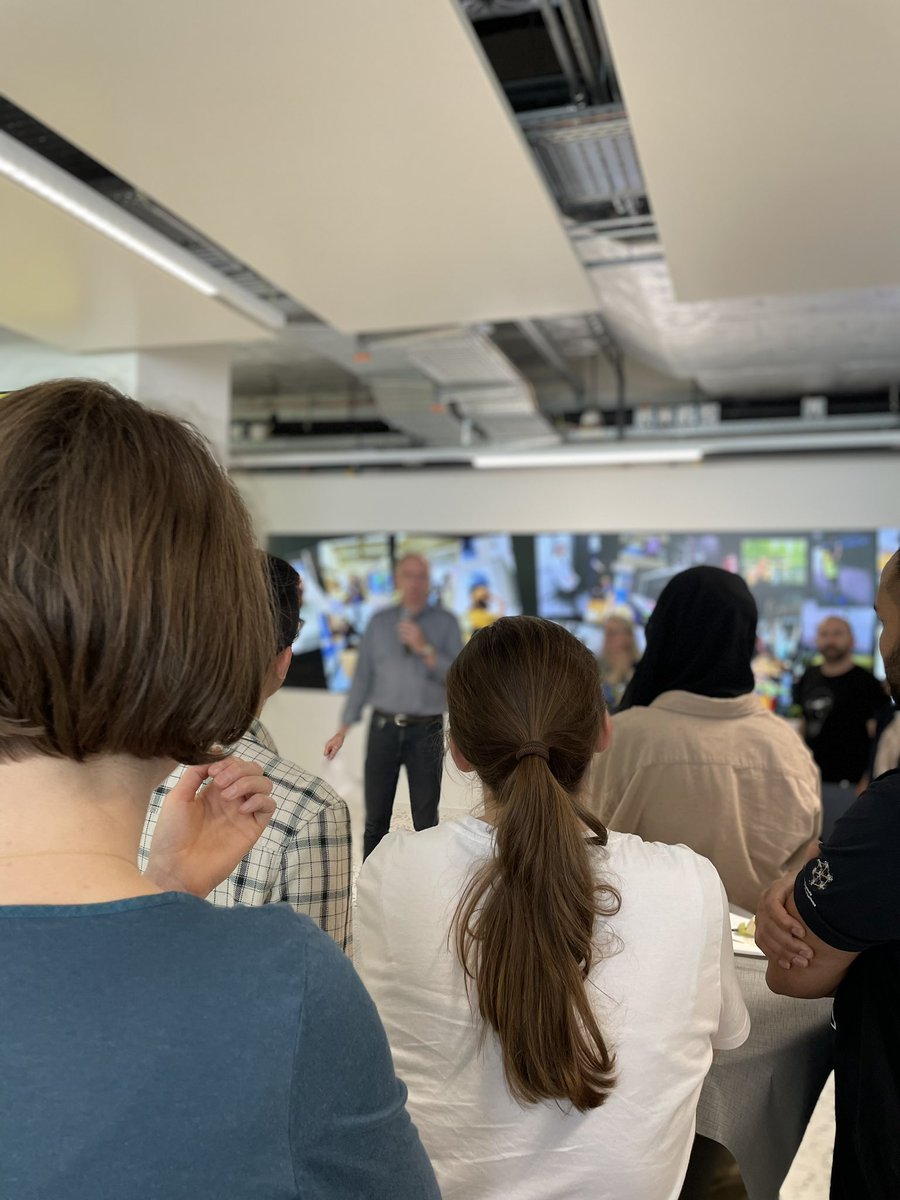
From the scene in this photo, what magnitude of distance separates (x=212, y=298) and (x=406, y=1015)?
3.71 meters

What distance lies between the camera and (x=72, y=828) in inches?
24.9

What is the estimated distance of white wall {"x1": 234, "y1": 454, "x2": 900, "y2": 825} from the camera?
23.6 feet

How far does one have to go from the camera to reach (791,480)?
24.0 feet

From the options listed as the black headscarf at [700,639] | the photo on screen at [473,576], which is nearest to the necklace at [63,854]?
the black headscarf at [700,639]

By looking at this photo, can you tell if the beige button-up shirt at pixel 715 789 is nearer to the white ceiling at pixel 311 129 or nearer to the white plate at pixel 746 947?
the white plate at pixel 746 947

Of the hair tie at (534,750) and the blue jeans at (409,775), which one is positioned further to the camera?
the blue jeans at (409,775)

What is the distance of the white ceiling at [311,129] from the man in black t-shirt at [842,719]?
2.70 metres

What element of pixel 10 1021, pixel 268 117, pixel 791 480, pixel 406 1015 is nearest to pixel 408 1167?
pixel 10 1021

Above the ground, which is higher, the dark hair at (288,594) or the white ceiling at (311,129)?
the white ceiling at (311,129)

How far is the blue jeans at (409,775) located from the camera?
1.69 m

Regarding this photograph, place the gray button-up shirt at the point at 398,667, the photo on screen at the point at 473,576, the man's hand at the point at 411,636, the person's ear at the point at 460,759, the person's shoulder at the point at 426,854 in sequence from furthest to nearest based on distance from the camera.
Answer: the photo on screen at the point at 473,576
the gray button-up shirt at the point at 398,667
the man's hand at the point at 411,636
the person's ear at the point at 460,759
the person's shoulder at the point at 426,854

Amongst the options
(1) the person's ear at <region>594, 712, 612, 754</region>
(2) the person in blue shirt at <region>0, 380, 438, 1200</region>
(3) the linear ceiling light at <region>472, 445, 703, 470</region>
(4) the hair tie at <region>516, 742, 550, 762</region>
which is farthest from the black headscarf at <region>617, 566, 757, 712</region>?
(3) the linear ceiling light at <region>472, 445, 703, 470</region>

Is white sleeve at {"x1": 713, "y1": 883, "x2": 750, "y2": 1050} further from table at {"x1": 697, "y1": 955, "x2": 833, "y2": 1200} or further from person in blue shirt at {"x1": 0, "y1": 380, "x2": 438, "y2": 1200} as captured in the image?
person in blue shirt at {"x1": 0, "y1": 380, "x2": 438, "y2": 1200}

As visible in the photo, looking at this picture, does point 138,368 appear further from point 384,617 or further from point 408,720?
point 408,720
